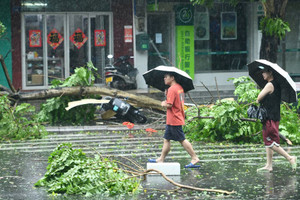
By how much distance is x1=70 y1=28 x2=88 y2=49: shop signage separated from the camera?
2205cm

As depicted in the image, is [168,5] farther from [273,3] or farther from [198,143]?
[198,143]

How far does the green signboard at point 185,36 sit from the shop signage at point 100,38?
2.91 m

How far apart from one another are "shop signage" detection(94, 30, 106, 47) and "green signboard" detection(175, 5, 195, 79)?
291 centimetres

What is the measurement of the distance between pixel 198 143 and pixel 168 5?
36.4ft

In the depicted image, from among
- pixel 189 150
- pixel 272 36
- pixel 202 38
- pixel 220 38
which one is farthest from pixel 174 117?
pixel 220 38

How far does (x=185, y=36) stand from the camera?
23141mm

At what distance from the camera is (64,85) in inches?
642

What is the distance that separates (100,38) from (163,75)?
12.2 m

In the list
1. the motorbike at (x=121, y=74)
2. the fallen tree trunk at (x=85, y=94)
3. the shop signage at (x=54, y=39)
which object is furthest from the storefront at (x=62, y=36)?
the fallen tree trunk at (x=85, y=94)

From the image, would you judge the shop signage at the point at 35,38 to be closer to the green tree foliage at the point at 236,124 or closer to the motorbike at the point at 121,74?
the motorbike at the point at 121,74

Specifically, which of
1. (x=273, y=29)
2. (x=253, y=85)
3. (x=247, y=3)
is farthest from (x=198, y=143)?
(x=247, y=3)

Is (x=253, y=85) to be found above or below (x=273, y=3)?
below

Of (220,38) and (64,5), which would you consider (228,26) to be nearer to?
(220,38)

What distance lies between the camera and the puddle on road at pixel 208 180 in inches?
312
